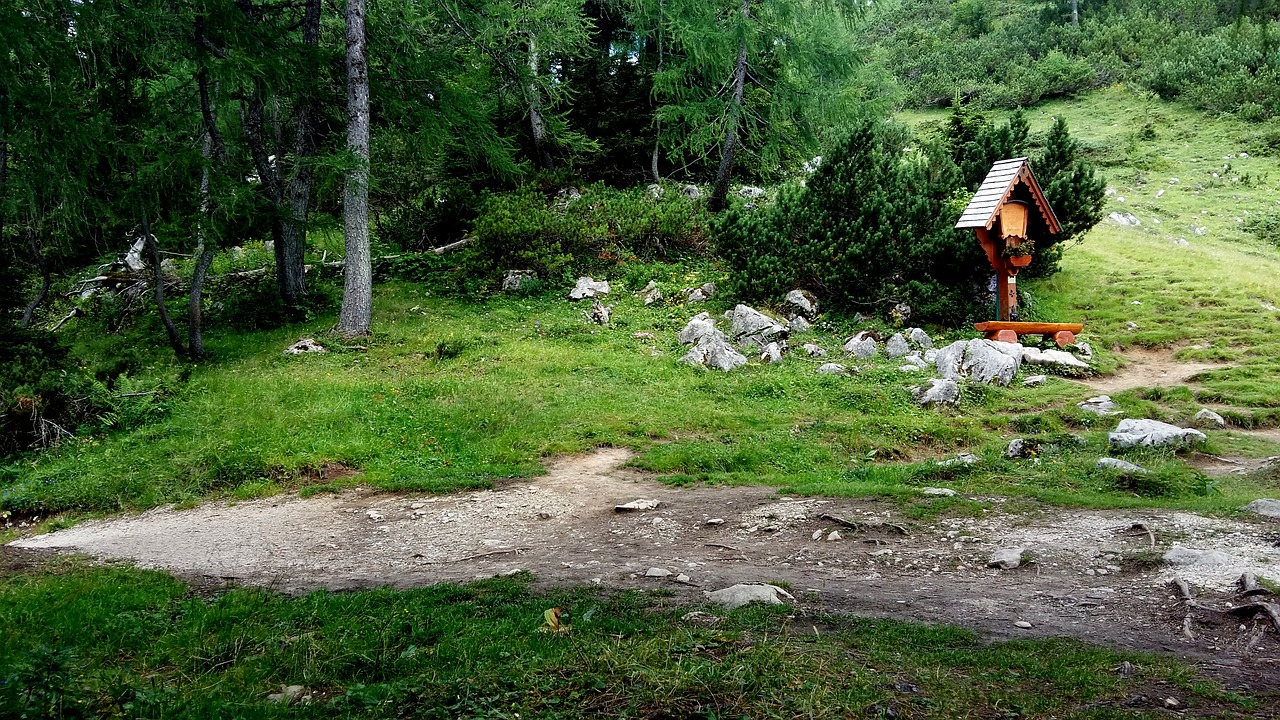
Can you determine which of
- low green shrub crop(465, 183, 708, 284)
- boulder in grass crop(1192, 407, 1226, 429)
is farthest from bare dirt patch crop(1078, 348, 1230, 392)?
low green shrub crop(465, 183, 708, 284)

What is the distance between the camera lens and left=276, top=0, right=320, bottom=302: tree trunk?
15148 millimetres

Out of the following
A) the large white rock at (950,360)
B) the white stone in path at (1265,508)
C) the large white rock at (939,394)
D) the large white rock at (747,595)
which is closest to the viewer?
the large white rock at (747,595)

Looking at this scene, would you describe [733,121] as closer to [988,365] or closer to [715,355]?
[715,355]

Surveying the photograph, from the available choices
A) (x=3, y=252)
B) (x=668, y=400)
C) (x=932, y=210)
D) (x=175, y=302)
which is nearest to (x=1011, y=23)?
(x=932, y=210)

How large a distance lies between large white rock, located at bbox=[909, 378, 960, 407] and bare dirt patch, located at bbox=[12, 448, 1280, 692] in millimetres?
3978

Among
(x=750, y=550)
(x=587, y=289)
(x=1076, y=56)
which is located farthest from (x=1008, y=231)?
(x=1076, y=56)

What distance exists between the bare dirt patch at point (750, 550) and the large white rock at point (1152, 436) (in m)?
2.57

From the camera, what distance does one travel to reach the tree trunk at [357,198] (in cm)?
1450

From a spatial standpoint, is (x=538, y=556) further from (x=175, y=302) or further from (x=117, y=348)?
(x=175, y=302)

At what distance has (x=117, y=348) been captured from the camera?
14875mm

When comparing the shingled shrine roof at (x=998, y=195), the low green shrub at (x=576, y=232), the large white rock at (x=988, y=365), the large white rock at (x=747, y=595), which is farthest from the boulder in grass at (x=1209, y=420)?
the low green shrub at (x=576, y=232)

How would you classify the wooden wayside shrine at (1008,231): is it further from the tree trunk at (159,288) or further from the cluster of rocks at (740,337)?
the tree trunk at (159,288)

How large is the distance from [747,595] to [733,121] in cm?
1560

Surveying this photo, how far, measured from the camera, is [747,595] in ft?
16.2
